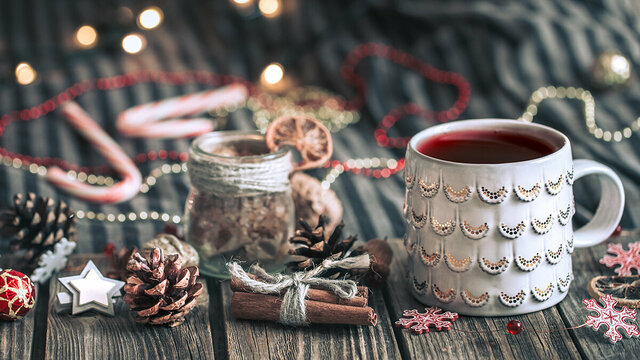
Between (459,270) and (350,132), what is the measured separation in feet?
2.58

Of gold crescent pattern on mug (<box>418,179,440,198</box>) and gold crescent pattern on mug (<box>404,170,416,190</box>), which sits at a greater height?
gold crescent pattern on mug (<box>404,170,416,190</box>)

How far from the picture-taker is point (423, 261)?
739 millimetres

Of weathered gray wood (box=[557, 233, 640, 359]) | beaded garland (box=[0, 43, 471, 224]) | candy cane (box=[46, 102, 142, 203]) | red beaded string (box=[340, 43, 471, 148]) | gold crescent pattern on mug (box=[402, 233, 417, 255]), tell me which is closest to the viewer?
weathered gray wood (box=[557, 233, 640, 359])

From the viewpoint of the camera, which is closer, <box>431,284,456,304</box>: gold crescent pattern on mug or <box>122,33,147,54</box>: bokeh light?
<box>431,284,456,304</box>: gold crescent pattern on mug

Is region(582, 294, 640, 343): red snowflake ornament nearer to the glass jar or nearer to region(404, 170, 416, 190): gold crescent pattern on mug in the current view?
region(404, 170, 416, 190): gold crescent pattern on mug

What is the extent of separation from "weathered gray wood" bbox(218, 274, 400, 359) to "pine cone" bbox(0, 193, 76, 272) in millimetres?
277

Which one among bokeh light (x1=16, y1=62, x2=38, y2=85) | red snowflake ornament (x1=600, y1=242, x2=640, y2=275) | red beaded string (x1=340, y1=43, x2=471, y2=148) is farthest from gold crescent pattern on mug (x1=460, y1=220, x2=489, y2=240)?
bokeh light (x1=16, y1=62, x2=38, y2=85)

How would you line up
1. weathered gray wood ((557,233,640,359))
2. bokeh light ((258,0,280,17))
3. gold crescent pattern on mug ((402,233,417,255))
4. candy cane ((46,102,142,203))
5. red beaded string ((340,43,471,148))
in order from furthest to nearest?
bokeh light ((258,0,280,17))
red beaded string ((340,43,471,148))
candy cane ((46,102,142,203))
gold crescent pattern on mug ((402,233,417,255))
weathered gray wood ((557,233,640,359))

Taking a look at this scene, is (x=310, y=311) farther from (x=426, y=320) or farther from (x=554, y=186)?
(x=554, y=186)

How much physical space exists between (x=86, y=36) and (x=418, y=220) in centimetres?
122

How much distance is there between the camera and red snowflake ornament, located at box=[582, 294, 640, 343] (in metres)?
0.67

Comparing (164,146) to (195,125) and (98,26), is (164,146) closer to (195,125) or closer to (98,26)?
(195,125)

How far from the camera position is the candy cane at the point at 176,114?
4.58ft

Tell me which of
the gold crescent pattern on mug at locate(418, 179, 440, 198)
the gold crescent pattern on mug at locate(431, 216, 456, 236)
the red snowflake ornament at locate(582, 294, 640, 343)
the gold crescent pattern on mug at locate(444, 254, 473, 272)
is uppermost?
the gold crescent pattern on mug at locate(418, 179, 440, 198)
